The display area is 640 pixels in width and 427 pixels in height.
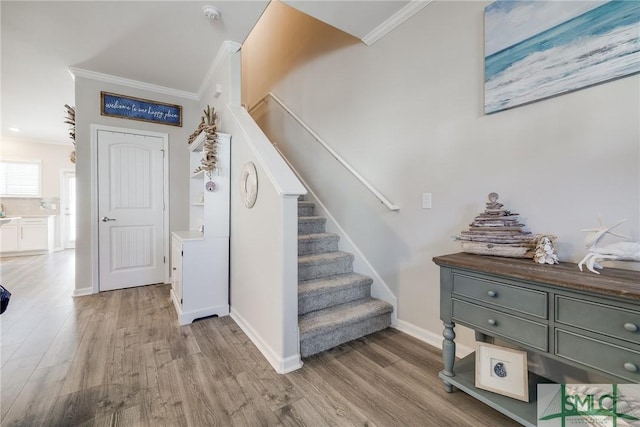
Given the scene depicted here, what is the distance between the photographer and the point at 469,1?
1799 millimetres

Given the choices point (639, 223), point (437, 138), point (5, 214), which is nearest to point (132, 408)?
point (437, 138)

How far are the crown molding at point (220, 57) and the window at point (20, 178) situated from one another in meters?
5.53

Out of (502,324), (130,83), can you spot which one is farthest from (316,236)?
(130,83)

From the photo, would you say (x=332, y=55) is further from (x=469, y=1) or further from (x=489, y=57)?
(x=489, y=57)

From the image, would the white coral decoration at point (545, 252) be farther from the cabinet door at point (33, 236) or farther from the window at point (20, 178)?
the window at point (20, 178)

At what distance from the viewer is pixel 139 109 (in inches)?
142

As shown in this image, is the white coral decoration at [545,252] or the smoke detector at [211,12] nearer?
the white coral decoration at [545,252]

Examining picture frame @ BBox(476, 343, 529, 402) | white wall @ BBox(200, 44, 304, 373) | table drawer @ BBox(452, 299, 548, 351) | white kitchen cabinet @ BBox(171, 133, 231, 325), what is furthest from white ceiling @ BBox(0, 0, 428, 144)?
picture frame @ BBox(476, 343, 529, 402)

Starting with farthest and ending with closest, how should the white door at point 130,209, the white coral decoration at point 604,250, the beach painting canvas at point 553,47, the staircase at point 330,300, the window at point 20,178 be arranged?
1. the window at point 20,178
2. the white door at point 130,209
3. the staircase at point 330,300
4. the beach painting canvas at point 553,47
5. the white coral decoration at point 604,250

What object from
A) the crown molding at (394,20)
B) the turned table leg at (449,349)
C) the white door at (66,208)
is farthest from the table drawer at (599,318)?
the white door at (66,208)

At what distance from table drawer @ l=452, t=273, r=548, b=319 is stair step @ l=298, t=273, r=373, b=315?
3.56 ft

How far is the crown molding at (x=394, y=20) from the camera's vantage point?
2064 mm

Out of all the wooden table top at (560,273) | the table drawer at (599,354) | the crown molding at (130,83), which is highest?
the crown molding at (130,83)

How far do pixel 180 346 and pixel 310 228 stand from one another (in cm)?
159
